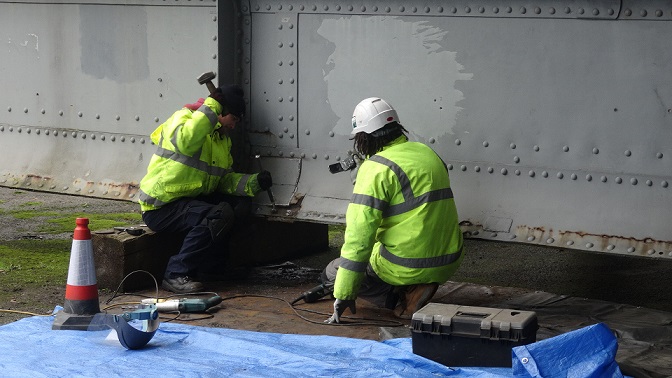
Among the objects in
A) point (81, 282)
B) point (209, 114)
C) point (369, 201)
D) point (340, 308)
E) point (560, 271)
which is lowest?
point (560, 271)

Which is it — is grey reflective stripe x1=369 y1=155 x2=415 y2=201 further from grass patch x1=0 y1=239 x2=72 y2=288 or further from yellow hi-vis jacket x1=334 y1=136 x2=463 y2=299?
grass patch x1=0 y1=239 x2=72 y2=288

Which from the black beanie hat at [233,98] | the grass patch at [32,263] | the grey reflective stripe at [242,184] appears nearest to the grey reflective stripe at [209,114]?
the black beanie hat at [233,98]

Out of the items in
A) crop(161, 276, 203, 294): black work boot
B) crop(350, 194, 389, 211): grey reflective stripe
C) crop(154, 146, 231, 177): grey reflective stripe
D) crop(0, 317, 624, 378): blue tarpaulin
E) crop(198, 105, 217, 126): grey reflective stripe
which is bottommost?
crop(161, 276, 203, 294): black work boot

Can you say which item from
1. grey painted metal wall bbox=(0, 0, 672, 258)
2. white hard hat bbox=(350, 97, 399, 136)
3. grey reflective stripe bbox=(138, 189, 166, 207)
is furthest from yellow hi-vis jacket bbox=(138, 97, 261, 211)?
white hard hat bbox=(350, 97, 399, 136)

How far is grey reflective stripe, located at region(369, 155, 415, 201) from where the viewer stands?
5.95m

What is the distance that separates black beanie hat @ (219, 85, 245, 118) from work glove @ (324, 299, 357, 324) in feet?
5.52

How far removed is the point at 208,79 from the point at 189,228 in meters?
1.11

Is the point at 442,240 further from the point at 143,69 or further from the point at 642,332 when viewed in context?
the point at 143,69

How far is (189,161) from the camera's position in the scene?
22.9 ft

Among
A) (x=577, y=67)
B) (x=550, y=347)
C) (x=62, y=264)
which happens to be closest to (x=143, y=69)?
(x=62, y=264)

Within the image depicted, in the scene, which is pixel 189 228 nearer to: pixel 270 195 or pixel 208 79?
pixel 270 195

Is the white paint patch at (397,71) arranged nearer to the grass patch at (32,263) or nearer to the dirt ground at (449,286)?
the dirt ground at (449,286)

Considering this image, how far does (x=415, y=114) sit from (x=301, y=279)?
1830 millimetres

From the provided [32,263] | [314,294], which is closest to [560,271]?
[314,294]
